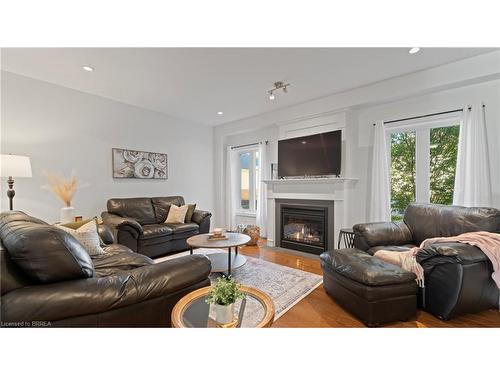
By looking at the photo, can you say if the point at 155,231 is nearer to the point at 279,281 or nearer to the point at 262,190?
the point at 279,281

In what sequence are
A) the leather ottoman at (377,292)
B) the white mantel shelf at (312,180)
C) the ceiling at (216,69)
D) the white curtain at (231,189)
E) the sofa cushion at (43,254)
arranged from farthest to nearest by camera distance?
the white curtain at (231,189) < the white mantel shelf at (312,180) < the ceiling at (216,69) < the leather ottoman at (377,292) < the sofa cushion at (43,254)

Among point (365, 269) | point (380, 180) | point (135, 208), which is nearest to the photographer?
point (365, 269)

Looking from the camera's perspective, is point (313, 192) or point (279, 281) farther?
point (313, 192)

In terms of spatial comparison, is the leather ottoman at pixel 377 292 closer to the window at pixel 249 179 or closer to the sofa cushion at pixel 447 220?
the sofa cushion at pixel 447 220

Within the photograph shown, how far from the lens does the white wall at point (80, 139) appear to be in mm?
2932

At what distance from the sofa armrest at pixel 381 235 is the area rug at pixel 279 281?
69 centimetres

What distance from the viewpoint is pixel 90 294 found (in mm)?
1017

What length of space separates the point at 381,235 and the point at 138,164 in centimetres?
415

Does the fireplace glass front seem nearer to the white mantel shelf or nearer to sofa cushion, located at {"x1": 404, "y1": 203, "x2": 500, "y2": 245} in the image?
the white mantel shelf

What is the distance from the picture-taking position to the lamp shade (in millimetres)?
2445

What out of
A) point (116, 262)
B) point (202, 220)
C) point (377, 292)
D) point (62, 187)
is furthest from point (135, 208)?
point (377, 292)

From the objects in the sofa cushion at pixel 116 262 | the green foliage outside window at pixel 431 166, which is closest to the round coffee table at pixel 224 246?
the sofa cushion at pixel 116 262
